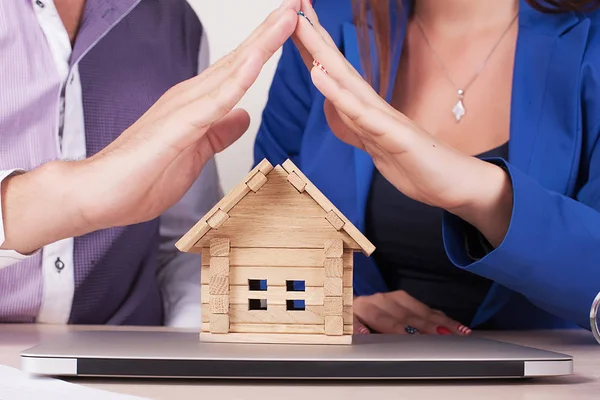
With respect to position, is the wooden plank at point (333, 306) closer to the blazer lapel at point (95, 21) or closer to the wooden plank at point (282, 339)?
the wooden plank at point (282, 339)

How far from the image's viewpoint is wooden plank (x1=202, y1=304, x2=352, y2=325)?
0.86 meters

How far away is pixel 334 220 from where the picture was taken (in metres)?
0.85

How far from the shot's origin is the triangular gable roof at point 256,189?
85cm

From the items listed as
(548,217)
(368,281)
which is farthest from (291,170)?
(368,281)

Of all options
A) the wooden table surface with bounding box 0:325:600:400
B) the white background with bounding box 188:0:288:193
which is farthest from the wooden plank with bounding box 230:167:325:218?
the white background with bounding box 188:0:288:193

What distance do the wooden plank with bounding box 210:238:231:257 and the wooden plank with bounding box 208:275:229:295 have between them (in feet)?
0.09

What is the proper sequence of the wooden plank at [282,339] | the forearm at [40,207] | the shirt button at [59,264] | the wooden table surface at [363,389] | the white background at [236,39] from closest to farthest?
the wooden table surface at [363,389] → the wooden plank at [282,339] → the forearm at [40,207] → the shirt button at [59,264] → the white background at [236,39]

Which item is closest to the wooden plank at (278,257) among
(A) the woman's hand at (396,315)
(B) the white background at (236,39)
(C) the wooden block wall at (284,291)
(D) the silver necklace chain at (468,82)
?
(C) the wooden block wall at (284,291)

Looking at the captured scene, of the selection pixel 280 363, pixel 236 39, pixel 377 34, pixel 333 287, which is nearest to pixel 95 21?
pixel 236 39

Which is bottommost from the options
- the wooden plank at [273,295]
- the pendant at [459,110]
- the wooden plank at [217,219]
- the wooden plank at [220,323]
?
the wooden plank at [220,323]

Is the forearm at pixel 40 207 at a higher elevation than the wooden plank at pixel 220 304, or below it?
higher

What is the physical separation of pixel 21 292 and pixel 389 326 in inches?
27.4

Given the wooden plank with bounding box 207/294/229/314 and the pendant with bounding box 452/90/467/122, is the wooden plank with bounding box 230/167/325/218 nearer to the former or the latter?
the wooden plank with bounding box 207/294/229/314

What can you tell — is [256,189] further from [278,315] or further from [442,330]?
[442,330]
